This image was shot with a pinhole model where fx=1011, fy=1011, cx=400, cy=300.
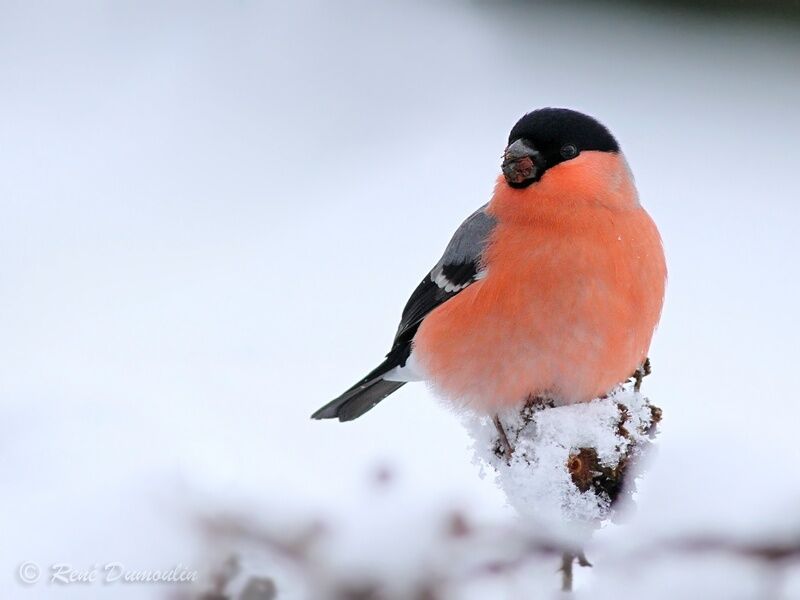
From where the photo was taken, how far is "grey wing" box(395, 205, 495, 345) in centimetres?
231

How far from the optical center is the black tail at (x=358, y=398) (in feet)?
8.08

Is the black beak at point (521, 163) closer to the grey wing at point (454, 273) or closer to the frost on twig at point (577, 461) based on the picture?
the grey wing at point (454, 273)

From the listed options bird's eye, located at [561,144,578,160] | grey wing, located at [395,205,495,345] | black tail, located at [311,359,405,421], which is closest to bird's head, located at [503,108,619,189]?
bird's eye, located at [561,144,578,160]

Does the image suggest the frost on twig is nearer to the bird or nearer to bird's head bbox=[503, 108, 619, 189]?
the bird

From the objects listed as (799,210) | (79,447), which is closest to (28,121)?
(79,447)

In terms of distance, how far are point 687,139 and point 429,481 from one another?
10.5 ft

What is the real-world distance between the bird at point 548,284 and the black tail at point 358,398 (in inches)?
3.6

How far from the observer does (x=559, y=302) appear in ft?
6.81

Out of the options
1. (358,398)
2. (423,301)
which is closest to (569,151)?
(423,301)

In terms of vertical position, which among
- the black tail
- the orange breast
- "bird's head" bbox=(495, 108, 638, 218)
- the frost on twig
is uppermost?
"bird's head" bbox=(495, 108, 638, 218)

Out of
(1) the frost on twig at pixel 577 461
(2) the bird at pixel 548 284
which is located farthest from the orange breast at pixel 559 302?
(1) the frost on twig at pixel 577 461

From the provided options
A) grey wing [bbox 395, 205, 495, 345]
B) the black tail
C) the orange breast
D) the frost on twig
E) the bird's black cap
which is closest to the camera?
the frost on twig

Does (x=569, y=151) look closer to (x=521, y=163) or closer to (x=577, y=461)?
(x=521, y=163)

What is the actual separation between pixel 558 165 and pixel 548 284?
297 mm
